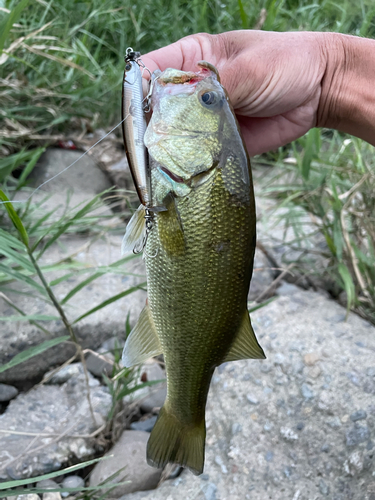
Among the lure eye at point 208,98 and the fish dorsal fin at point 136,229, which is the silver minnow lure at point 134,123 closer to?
the fish dorsal fin at point 136,229

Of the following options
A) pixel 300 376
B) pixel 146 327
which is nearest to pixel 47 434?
pixel 146 327

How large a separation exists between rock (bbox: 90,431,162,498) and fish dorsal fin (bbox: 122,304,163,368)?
2.30ft

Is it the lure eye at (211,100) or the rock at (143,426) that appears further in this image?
the rock at (143,426)

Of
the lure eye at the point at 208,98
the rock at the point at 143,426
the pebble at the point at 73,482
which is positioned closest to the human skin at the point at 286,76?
the lure eye at the point at 208,98

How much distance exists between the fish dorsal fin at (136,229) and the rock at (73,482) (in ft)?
3.70

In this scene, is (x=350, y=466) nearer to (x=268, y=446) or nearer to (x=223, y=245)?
(x=268, y=446)

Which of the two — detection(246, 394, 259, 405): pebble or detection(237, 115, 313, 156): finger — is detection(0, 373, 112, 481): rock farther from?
detection(237, 115, 313, 156): finger

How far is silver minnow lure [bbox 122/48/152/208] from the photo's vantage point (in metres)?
1.10

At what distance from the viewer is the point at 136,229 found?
121cm

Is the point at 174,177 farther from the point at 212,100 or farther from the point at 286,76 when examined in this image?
the point at 286,76

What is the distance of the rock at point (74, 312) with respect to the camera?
2148 millimetres

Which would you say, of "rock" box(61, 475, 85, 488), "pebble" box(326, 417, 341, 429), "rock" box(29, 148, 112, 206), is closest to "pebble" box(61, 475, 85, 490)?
"rock" box(61, 475, 85, 488)

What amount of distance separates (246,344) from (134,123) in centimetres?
69

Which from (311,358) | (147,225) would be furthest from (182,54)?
(311,358)
